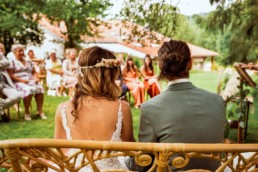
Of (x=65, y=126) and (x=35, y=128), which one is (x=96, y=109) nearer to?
(x=65, y=126)

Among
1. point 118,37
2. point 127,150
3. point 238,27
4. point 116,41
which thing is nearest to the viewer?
point 127,150

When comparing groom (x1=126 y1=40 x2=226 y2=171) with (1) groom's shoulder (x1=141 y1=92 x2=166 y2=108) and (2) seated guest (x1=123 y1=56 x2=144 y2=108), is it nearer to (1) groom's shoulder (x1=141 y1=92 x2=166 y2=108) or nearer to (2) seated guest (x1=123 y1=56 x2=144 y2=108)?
(1) groom's shoulder (x1=141 y1=92 x2=166 y2=108)

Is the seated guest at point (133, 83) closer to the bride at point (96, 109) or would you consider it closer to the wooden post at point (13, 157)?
the bride at point (96, 109)

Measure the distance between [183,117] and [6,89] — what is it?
5.27 meters

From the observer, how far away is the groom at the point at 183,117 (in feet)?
6.35

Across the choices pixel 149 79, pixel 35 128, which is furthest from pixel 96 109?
pixel 149 79

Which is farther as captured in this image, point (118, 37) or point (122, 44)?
point (122, 44)

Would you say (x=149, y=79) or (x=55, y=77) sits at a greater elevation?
(x=149, y=79)

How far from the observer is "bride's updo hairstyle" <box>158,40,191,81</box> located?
2.14 metres

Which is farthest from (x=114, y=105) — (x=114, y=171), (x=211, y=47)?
(x=211, y=47)

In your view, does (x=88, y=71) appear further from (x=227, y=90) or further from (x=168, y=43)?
(x=227, y=90)

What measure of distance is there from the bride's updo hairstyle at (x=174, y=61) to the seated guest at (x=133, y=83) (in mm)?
7196

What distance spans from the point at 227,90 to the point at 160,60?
3831mm

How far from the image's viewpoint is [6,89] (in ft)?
21.8
